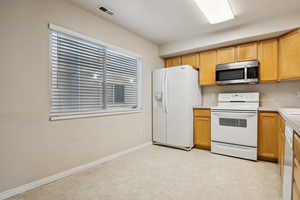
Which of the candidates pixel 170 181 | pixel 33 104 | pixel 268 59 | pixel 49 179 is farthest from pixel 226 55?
pixel 49 179

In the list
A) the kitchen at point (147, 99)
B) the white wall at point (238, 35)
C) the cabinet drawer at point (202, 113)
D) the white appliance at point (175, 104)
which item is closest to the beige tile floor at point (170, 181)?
the kitchen at point (147, 99)

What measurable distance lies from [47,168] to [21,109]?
0.80 m

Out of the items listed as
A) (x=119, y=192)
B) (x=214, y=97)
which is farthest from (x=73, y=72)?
(x=214, y=97)

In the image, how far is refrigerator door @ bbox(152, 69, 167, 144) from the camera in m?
3.46

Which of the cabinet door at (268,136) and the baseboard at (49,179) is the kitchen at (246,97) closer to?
the cabinet door at (268,136)

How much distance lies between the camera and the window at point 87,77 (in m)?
2.07

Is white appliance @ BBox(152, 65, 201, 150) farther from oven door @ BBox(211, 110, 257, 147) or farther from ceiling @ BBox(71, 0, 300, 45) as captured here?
ceiling @ BBox(71, 0, 300, 45)

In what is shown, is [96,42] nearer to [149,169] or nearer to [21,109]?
[21,109]

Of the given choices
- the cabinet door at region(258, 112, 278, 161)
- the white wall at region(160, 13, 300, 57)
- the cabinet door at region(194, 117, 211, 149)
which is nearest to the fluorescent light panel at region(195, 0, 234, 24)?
the white wall at region(160, 13, 300, 57)

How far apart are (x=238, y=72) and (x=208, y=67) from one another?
62cm

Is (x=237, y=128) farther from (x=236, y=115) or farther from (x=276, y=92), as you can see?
(x=276, y=92)

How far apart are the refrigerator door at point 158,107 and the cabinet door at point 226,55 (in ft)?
3.97

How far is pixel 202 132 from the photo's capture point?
3.23m

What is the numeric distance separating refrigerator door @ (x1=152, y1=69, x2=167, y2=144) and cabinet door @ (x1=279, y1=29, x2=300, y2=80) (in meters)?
2.11
